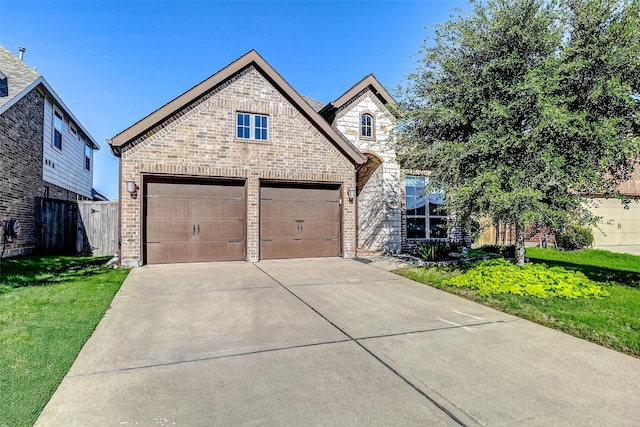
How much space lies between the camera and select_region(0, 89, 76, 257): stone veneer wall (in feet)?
34.4

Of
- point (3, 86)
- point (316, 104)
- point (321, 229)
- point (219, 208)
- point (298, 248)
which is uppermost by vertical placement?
point (316, 104)

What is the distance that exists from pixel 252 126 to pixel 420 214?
7458 mm

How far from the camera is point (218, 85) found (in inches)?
395

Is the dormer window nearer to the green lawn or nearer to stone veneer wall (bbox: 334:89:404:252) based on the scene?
the green lawn

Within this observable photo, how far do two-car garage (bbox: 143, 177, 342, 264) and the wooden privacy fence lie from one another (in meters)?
4.10

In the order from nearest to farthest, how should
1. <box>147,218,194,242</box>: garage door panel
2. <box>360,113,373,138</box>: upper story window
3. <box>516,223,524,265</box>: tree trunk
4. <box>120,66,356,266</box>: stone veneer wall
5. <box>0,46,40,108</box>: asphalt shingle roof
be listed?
<box>516,223,524,265</box>: tree trunk
<box>120,66,356,266</box>: stone veneer wall
<box>147,218,194,242</box>: garage door panel
<box>0,46,40,108</box>: asphalt shingle roof
<box>360,113,373,138</box>: upper story window

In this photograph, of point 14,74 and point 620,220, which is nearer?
Answer: point 14,74

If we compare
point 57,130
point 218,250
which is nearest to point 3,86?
point 57,130

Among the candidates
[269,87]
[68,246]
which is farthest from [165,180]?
[68,246]

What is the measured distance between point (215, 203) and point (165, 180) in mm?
1474

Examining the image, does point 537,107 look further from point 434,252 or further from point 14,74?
point 14,74

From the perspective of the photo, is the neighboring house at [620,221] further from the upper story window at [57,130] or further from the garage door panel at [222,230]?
the upper story window at [57,130]

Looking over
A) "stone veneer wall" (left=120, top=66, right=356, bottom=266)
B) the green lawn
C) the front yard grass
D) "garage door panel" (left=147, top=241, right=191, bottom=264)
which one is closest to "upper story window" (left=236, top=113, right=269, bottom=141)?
"stone veneer wall" (left=120, top=66, right=356, bottom=266)

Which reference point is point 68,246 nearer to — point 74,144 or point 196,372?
point 74,144
